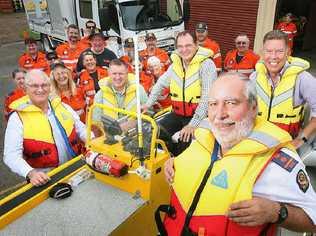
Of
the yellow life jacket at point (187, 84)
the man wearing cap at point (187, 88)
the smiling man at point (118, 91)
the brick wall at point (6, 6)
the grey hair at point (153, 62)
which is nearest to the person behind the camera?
the man wearing cap at point (187, 88)

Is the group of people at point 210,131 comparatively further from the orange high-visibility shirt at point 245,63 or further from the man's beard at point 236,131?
the orange high-visibility shirt at point 245,63

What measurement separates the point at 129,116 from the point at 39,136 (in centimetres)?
88

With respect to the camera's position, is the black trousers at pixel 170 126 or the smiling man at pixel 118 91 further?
the smiling man at pixel 118 91

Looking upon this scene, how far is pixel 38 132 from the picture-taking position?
296 centimetres

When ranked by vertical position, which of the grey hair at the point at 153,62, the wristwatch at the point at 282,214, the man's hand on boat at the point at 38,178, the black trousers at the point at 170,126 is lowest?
the grey hair at the point at 153,62

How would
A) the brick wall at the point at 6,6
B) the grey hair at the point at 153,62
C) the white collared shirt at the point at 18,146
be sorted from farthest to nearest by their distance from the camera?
the brick wall at the point at 6,6, the grey hair at the point at 153,62, the white collared shirt at the point at 18,146

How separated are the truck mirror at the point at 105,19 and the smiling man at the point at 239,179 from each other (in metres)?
6.61

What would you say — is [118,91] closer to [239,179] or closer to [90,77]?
A: [90,77]

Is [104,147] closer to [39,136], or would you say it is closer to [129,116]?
[129,116]

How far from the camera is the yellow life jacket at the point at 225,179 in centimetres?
167

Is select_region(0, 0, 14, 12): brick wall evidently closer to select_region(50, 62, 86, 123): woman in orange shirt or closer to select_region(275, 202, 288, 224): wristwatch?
select_region(50, 62, 86, 123): woman in orange shirt

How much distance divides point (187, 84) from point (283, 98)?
1063 millimetres

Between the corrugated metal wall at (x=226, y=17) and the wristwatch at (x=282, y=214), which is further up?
the wristwatch at (x=282, y=214)

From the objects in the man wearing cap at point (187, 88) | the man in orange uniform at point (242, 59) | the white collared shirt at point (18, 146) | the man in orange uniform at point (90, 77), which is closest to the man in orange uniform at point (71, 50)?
the man in orange uniform at point (90, 77)
